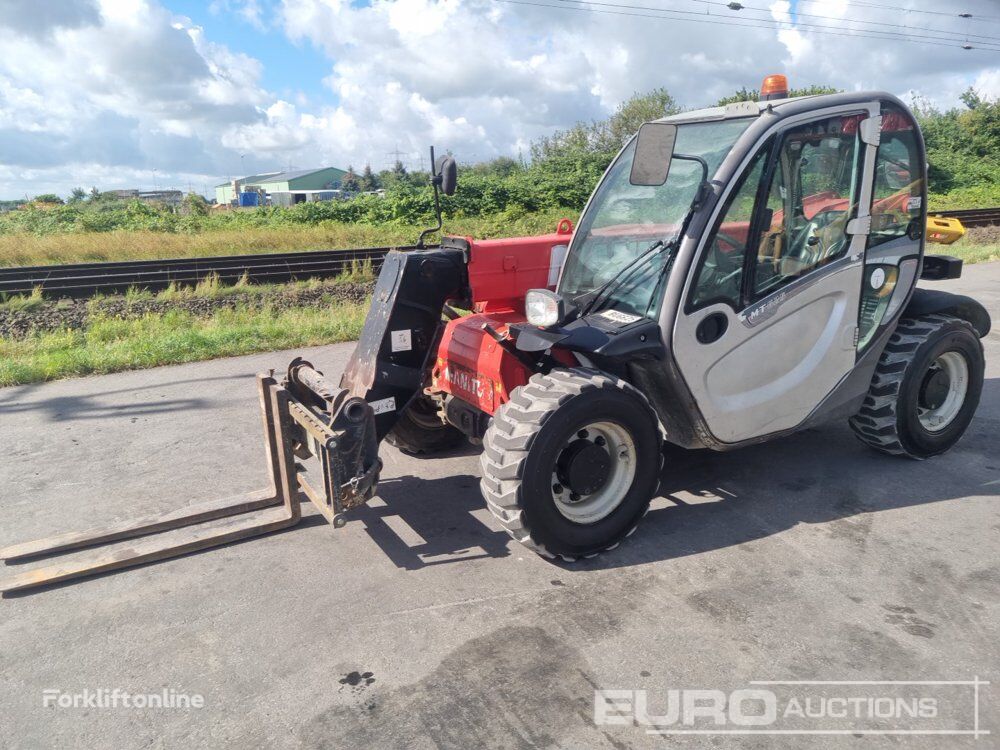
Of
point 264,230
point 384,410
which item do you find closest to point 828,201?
point 384,410

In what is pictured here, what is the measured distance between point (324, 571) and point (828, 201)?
3681 millimetres

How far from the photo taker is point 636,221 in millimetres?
4418

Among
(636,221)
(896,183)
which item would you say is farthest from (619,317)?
(896,183)

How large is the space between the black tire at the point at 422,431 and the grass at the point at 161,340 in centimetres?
435

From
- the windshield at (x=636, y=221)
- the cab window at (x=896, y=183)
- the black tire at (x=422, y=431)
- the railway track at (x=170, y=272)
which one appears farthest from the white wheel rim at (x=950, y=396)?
the railway track at (x=170, y=272)

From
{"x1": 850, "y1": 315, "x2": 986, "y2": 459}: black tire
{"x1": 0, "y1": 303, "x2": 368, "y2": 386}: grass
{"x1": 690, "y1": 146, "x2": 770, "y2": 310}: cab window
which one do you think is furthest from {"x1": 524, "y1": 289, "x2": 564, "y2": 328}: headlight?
{"x1": 0, "y1": 303, "x2": 368, "y2": 386}: grass

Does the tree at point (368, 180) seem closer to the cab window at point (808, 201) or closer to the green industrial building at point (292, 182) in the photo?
the green industrial building at point (292, 182)

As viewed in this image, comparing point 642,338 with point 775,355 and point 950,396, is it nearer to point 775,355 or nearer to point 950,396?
point 775,355

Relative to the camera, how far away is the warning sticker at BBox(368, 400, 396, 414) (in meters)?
4.56

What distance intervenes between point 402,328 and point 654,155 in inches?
70.8

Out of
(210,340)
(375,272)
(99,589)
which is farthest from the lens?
(375,272)

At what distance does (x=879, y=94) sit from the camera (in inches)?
183

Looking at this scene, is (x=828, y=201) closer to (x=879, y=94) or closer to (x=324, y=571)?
(x=879, y=94)

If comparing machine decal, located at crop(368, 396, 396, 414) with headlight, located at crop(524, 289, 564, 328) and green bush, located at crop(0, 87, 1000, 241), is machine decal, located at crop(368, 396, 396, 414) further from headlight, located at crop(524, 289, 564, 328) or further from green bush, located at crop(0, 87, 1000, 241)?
green bush, located at crop(0, 87, 1000, 241)
